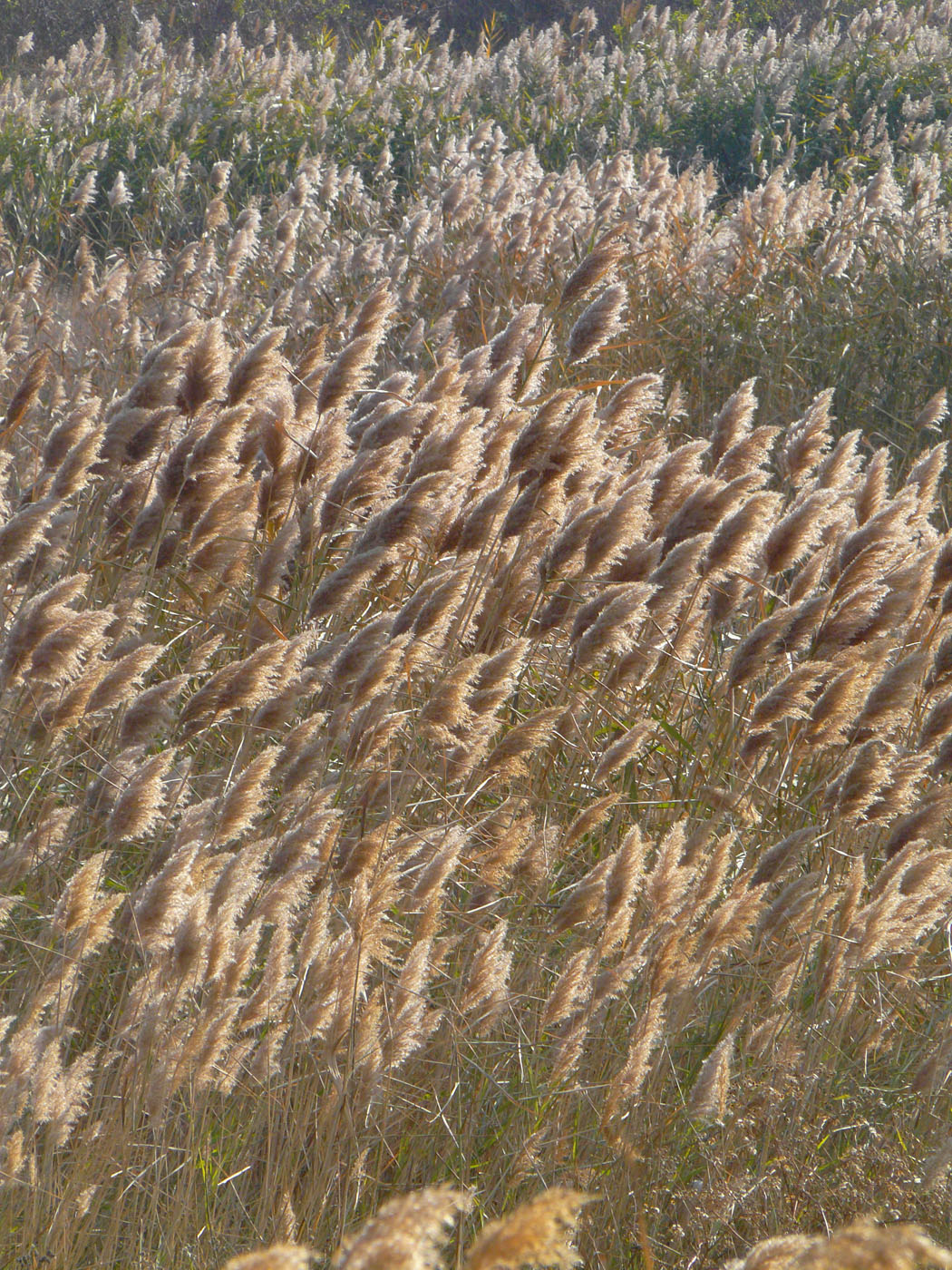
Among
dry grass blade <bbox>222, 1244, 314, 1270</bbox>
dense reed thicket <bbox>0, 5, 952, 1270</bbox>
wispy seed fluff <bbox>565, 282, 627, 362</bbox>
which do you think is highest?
dry grass blade <bbox>222, 1244, 314, 1270</bbox>

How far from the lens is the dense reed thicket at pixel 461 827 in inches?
75.5

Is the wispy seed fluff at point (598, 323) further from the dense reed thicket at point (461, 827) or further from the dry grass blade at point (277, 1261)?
the dry grass blade at point (277, 1261)

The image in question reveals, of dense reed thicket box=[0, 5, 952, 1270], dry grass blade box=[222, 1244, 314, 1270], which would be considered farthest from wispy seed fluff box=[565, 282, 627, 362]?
dry grass blade box=[222, 1244, 314, 1270]

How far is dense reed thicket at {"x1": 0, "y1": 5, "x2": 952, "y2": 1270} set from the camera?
1.92m

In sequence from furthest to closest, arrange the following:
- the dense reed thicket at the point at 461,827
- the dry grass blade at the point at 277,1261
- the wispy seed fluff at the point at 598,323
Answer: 1. the wispy seed fluff at the point at 598,323
2. the dense reed thicket at the point at 461,827
3. the dry grass blade at the point at 277,1261

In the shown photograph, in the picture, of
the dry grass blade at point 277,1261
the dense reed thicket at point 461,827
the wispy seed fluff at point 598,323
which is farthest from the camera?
the wispy seed fluff at point 598,323

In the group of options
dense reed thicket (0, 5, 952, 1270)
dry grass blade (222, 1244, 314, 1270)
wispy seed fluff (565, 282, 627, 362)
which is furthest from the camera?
wispy seed fluff (565, 282, 627, 362)

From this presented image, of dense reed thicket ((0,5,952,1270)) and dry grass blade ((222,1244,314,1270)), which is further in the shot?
dense reed thicket ((0,5,952,1270))

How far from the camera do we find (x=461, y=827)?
2.47 m

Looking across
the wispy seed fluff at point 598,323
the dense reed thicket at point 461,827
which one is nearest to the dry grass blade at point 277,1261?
the dense reed thicket at point 461,827

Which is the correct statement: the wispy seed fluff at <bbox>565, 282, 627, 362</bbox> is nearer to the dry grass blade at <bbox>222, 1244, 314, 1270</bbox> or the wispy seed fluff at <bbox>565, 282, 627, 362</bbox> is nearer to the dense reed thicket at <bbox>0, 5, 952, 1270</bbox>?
the dense reed thicket at <bbox>0, 5, 952, 1270</bbox>

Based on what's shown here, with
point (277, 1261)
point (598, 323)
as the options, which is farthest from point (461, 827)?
point (277, 1261)

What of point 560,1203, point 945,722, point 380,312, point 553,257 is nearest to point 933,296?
point 553,257

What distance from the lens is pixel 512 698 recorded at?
126 inches
